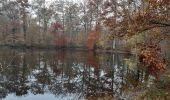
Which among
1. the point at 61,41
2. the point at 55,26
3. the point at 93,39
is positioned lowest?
the point at 61,41

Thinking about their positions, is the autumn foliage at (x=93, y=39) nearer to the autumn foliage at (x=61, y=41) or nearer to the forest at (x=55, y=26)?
the forest at (x=55, y=26)

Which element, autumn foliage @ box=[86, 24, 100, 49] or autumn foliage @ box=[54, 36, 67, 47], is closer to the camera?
autumn foliage @ box=[86, 24, 100, 49]

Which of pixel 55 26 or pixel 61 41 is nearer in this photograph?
pixel 61 41

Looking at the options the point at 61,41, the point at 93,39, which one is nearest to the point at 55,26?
the point at 61,41

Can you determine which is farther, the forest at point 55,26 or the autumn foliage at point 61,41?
the autumn foliage at point 61,41

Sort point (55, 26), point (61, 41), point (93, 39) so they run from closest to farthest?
point (93, 39) → point (61, 41) → point (55, 26)

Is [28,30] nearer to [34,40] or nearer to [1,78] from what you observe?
[34,40]

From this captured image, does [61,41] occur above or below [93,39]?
below

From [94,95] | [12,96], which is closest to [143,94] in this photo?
[94,95]

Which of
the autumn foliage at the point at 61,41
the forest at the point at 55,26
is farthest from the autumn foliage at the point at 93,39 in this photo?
the autumn foliage at the point at 61,41

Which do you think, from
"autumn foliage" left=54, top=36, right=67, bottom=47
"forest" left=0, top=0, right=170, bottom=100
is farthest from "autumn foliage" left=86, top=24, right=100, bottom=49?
"autumn foliage" left=54, top=36, right=67, bottom=47

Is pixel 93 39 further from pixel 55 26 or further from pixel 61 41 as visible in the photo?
pixel 55 26

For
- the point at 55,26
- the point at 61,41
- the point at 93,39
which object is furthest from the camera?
the point at 55,26

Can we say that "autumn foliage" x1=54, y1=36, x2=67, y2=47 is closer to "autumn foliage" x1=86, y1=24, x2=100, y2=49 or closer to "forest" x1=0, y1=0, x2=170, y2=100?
"forest" x1=0, y1=0, x2=170, y2=100
